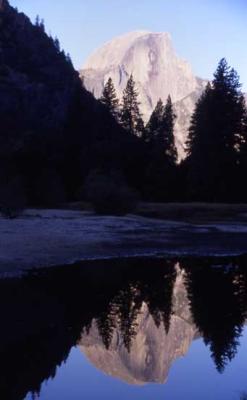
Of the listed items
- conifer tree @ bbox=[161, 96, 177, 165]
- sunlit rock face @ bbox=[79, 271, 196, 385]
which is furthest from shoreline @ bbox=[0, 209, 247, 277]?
conifer tree @ bbox=[161, 96, 177, 165]

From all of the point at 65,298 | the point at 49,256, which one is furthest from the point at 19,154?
the point at 65,298

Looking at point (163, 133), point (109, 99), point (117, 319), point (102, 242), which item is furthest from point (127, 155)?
point (117, 319)

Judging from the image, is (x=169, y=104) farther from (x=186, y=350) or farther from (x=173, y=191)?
(x=186, y=350)

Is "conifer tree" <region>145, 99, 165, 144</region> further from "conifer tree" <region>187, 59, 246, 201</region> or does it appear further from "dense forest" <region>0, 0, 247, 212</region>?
"conifer tree" <region>187, 59, 246, 201</region>

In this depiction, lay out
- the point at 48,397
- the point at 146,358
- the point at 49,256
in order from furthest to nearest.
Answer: the point at 49,256 < the point at 146,358 < the point at 48,397

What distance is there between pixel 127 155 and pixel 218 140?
488 inches

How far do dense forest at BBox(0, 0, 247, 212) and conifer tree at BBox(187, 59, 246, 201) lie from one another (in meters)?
0.10

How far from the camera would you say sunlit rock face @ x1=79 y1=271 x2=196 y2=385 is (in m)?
10.5

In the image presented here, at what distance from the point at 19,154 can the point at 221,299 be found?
51165 millimetres

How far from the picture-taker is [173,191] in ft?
209

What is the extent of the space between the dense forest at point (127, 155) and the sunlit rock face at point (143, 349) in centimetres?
2908

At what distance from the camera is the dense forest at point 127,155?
2298 inches

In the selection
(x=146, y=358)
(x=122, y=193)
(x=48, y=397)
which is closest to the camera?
(x=48, y=397)

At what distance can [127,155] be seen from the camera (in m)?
69.9
